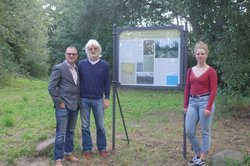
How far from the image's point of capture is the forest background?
1028 centimetres

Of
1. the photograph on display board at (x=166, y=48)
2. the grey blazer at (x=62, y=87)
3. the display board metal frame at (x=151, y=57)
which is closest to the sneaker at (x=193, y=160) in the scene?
the display board metal frame at (x=151, y=57)

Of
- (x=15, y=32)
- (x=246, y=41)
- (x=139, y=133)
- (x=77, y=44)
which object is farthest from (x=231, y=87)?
(x=77, y=44)

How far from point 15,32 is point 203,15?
1432cm

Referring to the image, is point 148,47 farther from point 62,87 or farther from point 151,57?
point 62,87

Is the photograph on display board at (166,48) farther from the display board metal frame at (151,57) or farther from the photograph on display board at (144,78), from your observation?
the photograph on display board at (144,78)

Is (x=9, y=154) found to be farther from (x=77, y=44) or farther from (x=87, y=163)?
(x=77, y=44)

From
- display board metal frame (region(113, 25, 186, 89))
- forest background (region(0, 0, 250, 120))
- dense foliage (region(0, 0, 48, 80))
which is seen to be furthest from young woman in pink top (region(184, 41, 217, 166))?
dense foliage (region(0, 0, 48, 80))

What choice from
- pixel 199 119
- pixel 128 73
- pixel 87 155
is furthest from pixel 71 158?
pixel 199 119

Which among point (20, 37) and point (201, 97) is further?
point (20, 37)

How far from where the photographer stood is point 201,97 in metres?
5.96

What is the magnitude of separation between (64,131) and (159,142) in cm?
236

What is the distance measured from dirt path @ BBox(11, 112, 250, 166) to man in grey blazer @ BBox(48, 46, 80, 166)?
454 mm

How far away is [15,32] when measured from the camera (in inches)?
893

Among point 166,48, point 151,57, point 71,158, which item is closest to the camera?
point 71,158
